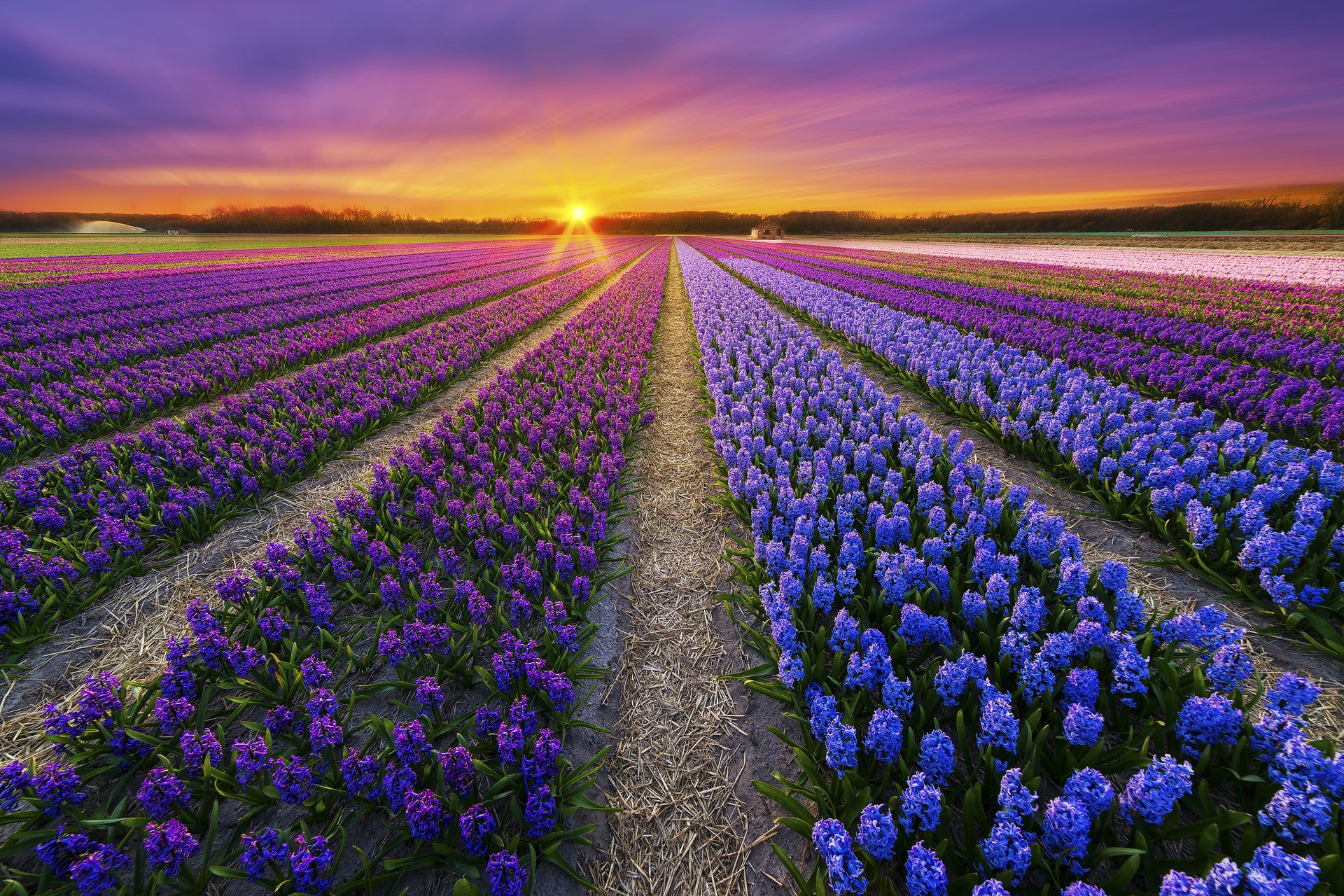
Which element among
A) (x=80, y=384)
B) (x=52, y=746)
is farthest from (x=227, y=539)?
(x=80, y=384)

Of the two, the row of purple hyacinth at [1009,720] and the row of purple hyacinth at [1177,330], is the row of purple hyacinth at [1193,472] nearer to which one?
the row of purple hyacinth at [1009,720]

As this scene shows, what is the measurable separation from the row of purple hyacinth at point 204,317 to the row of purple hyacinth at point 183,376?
0.86 ft

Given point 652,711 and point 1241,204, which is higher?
point 1241,204

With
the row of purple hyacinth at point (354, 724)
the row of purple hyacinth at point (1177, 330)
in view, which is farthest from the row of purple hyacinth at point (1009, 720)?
the row of purple hyacinth at point (1177, 330)

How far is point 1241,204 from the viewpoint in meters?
77.6

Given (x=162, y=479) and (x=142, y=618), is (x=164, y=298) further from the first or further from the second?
(x=142, y=618)

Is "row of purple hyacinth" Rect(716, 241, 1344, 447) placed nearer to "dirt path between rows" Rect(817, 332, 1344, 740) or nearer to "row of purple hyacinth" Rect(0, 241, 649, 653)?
"dirt path between rows" Rect(817, 332, 1344, 740)

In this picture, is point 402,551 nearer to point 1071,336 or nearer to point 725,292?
point 1071,336

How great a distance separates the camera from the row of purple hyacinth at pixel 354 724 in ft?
9.25

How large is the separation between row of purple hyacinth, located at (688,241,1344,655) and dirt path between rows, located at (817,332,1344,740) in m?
0.18

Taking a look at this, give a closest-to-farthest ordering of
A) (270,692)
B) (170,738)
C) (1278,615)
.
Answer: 1. (170,738)
2. (270,692)
3. (1278,615)

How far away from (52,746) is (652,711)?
440cm

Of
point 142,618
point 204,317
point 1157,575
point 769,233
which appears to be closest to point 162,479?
point 142,618

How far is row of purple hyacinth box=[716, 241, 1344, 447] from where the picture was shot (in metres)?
7.65
